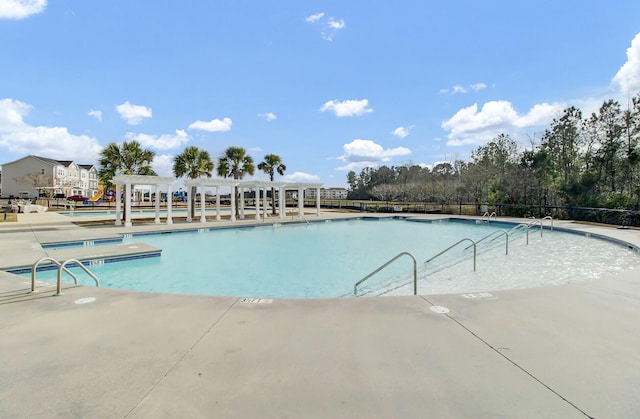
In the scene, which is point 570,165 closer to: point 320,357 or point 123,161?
point 320,357

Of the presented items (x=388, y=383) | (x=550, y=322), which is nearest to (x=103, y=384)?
(x=388, y=383)

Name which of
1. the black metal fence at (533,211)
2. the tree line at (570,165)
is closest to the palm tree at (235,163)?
the black metal fence at (533,211)

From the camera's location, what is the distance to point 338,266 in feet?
30.7

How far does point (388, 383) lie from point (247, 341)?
137 cm

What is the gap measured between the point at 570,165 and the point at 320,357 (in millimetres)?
25870

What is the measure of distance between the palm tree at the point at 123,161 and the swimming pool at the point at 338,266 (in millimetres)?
6280

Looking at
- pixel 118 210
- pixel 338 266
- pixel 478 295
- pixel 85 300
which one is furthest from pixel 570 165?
pixel 118 210

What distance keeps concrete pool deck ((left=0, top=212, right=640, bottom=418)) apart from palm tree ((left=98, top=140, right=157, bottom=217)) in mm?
15842

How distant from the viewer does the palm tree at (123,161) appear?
17641mm

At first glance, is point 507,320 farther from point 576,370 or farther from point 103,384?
point 103,384

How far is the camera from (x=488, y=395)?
7.00 ft

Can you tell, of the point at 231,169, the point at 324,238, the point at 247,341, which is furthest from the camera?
the point at 231,169

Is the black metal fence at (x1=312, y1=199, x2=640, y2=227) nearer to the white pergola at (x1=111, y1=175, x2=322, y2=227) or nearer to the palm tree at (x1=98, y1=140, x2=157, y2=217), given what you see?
the white pergola at (x1=111, y1=175, x2=322, y2=227)

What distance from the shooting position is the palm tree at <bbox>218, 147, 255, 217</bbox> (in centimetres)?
2290
